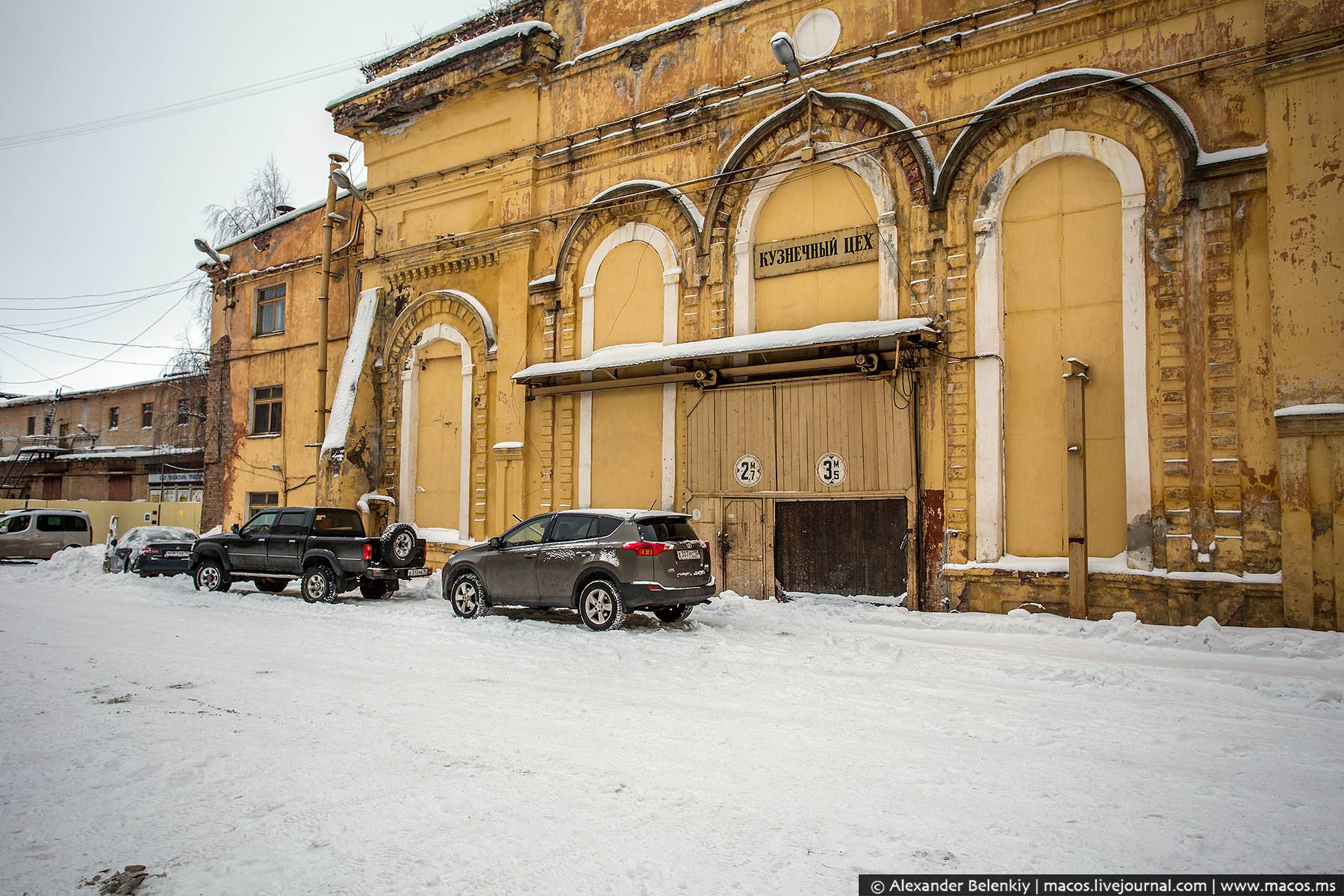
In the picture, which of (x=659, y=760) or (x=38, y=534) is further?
(x=38, y=534)

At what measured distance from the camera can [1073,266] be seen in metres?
12.3

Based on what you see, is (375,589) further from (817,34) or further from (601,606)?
(817,34)

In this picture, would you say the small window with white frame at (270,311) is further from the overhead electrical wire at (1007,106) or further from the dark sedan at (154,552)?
the overhead electrical wire at (1007,106)

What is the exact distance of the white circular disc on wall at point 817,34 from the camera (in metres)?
14.7

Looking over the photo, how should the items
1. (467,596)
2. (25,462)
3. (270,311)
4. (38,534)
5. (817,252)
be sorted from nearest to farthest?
(467,596), (817,252), (38,534), (270,311), (25,462)

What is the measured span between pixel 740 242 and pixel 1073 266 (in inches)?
221

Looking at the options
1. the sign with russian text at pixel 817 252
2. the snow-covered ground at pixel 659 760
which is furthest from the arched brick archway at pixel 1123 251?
the snow-covered ground at pixel 659 760

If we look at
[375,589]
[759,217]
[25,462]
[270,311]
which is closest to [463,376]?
[375,589]

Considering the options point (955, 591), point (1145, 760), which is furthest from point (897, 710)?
point (955, 591)

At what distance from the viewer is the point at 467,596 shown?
42.4 feet

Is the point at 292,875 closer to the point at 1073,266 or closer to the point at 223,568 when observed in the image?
the point at 1073,266

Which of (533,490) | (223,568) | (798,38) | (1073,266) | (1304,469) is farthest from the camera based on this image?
(533,490)

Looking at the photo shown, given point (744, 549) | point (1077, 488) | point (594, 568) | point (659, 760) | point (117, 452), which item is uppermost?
point (117, 452)

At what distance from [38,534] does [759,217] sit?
22201 millimetres
